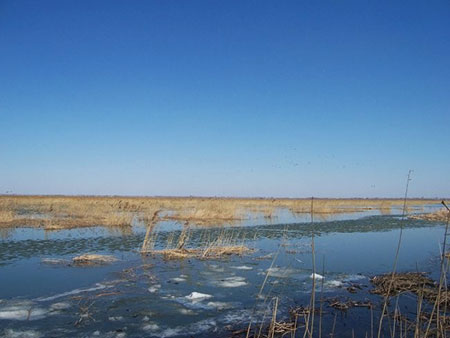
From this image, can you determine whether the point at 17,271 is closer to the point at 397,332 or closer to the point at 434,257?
the point at 397,332

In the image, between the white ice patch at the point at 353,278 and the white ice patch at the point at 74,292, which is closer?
the white ice patch at the point at 74,292

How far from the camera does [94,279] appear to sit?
9070mm

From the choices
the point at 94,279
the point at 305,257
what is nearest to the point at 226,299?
the point at 94,279

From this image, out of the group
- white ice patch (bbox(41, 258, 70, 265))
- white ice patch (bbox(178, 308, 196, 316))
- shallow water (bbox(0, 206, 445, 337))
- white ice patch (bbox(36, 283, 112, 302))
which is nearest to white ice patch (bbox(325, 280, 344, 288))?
shallow water (bbox(0, 206, 445, 337))

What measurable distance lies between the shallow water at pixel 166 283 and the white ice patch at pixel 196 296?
33mm

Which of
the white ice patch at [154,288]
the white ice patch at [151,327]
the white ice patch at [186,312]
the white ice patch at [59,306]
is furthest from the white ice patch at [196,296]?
the white ice patch at [59,306]

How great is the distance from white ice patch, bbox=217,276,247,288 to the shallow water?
0.02 metres

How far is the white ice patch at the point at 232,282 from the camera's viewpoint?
8.52 m

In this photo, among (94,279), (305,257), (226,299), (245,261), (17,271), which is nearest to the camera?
(226,299)

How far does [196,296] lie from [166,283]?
1.44 meters

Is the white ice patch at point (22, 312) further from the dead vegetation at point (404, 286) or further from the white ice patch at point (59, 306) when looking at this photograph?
the dead vegetation at point (404, 286)

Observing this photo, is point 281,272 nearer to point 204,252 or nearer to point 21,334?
point 204,252

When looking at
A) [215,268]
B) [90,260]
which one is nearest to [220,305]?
[215,268]

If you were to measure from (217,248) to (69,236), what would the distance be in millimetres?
7347
